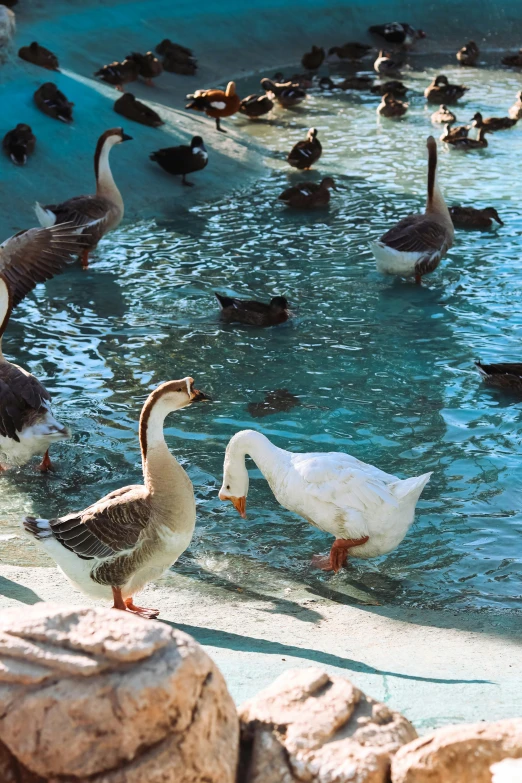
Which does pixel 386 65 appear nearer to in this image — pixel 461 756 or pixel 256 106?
pixel 256 106

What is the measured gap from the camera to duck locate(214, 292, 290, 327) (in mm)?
11961

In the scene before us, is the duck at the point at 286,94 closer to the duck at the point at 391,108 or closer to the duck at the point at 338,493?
the duck at the point at 391,108

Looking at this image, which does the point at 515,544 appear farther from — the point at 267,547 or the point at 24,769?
the point at 24,769

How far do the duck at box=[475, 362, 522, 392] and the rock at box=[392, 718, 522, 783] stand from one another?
7.00 m

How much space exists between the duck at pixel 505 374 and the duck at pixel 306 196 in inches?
289

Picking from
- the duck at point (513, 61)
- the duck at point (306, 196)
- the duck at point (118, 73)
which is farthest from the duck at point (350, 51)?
the duck at point (306, 196)

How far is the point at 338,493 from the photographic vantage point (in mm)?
6891

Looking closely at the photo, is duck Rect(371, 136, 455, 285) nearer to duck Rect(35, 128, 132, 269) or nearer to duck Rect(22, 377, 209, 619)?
duck Rect(35, 128, 132, 269)

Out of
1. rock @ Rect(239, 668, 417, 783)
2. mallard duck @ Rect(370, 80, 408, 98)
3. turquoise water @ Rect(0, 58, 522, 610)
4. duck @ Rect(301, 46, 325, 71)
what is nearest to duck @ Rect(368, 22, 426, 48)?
duck @ Rect(301, 46, 325, 71)

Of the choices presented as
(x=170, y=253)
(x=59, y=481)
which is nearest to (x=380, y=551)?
(x=59, y=481)

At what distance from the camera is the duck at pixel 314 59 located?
30.1m

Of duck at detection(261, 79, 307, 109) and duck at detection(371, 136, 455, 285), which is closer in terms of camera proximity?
duck at detection(371, 136, 455, 285)

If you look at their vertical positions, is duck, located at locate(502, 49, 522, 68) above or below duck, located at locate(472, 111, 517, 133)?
above

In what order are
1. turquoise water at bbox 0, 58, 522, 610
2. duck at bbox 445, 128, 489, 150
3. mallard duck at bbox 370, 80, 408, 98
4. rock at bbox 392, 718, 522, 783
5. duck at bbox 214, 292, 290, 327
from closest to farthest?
1. rock at bbox 392, 718, 522, 783
2. turquoise water at bbox 0, 58, 522, 610
3. duck at bbox 214, 292, 290, 327
4. duck at bbox 445, 128, 489, 150
5. mallard duck at bbox 370, 80, 408, 98
